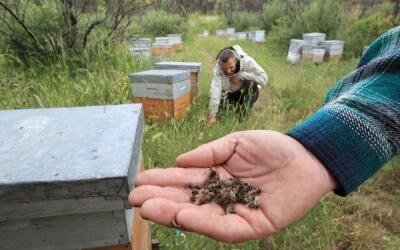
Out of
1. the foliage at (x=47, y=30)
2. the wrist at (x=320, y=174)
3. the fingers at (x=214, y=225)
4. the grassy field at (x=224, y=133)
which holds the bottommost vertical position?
the grassy field at (x=224, y=133)

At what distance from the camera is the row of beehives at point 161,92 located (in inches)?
150

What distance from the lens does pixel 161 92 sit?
3889 millimetres

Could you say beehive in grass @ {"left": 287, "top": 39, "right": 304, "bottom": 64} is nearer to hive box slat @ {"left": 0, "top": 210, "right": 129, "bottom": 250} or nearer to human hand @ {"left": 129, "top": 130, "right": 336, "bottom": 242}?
human hand @ {"left": 129, "top": 130, "right": 336, "bottom": 242}

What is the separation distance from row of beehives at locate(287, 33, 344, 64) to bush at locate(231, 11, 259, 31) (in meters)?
11.2

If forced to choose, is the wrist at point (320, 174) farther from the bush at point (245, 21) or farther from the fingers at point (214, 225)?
the bush at point (245, 21)

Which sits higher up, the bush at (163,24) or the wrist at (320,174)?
the bush at (163,24)

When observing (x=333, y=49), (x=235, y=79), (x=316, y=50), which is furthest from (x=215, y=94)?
(x=333, y=49)

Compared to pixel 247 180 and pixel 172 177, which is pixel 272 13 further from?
pixel 172 177

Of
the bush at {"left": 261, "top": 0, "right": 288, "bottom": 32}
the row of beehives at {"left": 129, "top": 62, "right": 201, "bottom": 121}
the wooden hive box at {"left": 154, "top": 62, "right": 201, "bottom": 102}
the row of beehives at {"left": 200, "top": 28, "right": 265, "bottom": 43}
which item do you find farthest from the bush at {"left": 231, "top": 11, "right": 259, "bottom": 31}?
the row of beehives at {"left": 129, "top": 62, "right": 201, "bottom": 121}

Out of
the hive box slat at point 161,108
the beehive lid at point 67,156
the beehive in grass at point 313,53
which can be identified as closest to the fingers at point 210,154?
the beehive lid at point 67,156

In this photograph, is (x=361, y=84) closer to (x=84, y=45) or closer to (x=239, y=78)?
(x=239, y=78)

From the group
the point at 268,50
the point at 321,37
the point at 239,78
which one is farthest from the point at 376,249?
the point at 268,50

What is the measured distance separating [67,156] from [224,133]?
234 cm

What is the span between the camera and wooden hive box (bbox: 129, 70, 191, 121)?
3795mm
